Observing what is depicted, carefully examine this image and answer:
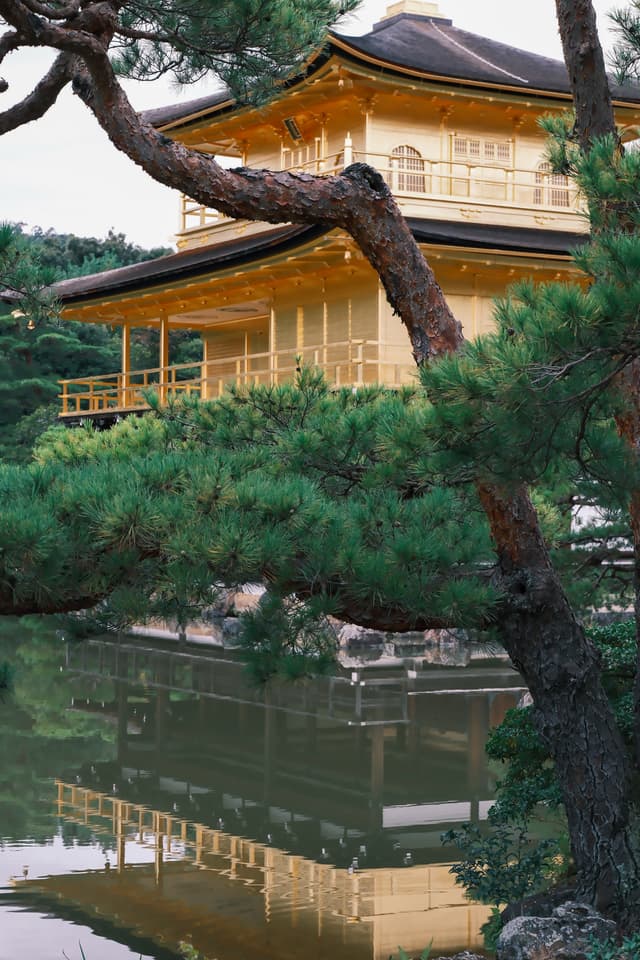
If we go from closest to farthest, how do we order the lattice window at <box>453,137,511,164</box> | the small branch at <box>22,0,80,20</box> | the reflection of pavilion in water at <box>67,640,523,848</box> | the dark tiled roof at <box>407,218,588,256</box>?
1. the small branch at <box>22,0,80,20</box>
2. the reflection of pavilion in water at <box>67,640,523,848</box>
3. the dark tiled roof at <box>407,218,588,256</box>
4. the lattice window at <box>453,137,511,164</box>

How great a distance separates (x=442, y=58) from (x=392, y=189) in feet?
7.28

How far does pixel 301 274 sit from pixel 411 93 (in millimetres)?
3140

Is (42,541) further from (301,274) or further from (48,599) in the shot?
(301,274)

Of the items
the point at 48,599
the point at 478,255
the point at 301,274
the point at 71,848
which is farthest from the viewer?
the point at 301,274

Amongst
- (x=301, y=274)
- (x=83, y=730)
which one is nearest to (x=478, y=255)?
(x=301, y=274)

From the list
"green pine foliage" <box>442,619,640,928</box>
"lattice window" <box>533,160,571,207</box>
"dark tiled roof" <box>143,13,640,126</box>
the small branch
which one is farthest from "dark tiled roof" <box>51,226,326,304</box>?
the small branch

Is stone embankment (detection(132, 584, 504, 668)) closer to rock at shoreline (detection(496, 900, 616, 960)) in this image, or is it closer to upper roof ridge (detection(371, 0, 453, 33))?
rock at shoreline (detection(496, 900, 616, 960))

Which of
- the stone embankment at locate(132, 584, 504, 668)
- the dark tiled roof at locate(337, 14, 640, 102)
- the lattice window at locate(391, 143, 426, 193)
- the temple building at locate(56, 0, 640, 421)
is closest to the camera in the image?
the stone embankment at locate(132, 584, 504, 668)

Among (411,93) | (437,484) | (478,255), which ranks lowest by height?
(437,484)

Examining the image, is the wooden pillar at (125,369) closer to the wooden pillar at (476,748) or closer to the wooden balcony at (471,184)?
the wooden balcony at (471,184)

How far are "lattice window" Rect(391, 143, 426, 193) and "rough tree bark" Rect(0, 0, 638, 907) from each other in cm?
1322

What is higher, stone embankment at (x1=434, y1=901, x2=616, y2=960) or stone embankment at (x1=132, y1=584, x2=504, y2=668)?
stone embankment at (x1=132, y1=584, x2=504, y2=668)

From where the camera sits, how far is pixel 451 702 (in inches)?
549

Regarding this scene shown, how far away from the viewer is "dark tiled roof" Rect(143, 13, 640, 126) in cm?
1778
